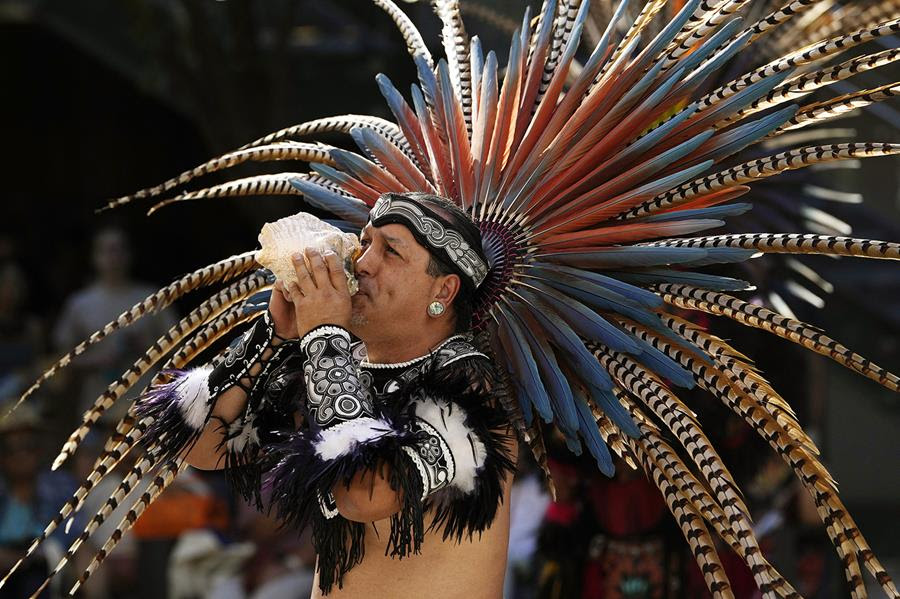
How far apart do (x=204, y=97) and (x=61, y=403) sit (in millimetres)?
1927

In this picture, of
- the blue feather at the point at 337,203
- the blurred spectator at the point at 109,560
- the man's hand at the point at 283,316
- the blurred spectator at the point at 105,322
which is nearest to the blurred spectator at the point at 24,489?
the blurred spectator at the point at 109,560

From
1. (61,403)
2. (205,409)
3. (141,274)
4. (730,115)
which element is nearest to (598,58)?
(730,115)

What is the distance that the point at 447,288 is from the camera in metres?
2.88

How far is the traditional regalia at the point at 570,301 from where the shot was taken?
8.70ft

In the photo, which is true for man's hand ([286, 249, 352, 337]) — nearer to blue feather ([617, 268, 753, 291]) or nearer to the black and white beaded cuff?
the black and white beaded cuff

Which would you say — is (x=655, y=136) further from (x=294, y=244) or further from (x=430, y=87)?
(x=294, y=244)

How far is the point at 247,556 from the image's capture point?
5582 millimetres

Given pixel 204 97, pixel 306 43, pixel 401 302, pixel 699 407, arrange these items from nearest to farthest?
pixel 401 302
pixel 699 407
pixel 204 97
pixel 306 43

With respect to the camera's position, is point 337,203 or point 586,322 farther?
point 337,203

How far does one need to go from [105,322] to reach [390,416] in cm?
478

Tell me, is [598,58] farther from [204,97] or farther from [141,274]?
[141,274]

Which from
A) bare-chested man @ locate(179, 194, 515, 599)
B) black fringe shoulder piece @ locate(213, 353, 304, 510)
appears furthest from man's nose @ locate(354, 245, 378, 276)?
black fringe shoulder piece @ locate(213, 353, 304, 510)

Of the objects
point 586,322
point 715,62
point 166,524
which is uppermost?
point 715,62

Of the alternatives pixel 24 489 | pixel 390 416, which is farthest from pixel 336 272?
pixel 24 489
